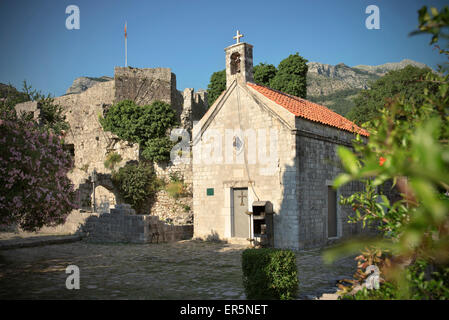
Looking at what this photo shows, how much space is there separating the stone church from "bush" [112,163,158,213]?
285 inches

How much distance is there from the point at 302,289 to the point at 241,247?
21.5 ft

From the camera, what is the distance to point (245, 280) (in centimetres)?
616

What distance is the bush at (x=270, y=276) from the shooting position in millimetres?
5867

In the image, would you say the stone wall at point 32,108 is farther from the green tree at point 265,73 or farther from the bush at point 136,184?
the green tree at point 265,73

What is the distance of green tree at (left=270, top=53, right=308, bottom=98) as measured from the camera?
1087 inches

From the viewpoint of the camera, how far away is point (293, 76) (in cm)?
2778

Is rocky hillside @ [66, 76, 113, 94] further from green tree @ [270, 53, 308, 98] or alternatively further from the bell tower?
the bell tower

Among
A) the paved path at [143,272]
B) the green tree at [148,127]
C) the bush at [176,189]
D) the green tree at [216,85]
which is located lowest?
the paved path at [143,272]

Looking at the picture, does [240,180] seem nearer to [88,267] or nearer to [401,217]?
[88,267]

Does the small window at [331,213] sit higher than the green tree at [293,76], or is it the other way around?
the green tree at [293,76]

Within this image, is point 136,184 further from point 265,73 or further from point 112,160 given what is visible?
point 265,73

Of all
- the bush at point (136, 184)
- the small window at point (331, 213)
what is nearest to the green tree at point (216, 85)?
the bush at point (136, 184)

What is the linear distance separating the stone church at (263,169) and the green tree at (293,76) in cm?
1152
